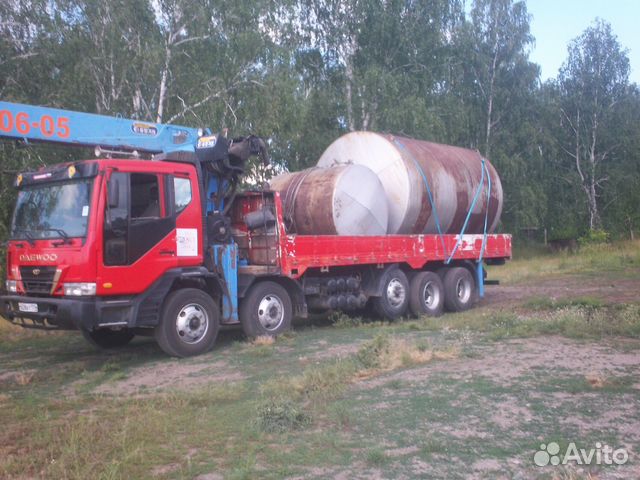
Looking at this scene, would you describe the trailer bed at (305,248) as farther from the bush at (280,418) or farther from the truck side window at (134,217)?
the bush at (280,418)

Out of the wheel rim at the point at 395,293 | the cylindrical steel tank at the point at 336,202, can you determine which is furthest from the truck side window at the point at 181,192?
the wheel rim at the point at 395,293

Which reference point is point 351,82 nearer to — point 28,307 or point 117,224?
point 117,224

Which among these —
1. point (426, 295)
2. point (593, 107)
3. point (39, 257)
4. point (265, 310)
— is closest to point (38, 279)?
point (39, 257)

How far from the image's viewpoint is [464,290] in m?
14.0

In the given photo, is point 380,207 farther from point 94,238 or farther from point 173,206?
point 94,238

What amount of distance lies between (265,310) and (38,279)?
3.34 metres

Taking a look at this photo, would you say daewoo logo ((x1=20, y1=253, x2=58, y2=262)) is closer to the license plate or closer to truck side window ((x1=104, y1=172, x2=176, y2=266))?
the license plate

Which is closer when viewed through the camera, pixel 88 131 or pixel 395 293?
pixel 88 131

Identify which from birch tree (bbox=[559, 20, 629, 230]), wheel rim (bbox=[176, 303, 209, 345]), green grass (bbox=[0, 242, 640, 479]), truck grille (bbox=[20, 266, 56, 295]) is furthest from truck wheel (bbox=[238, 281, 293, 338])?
birch tree (bbox=[559, 20, 629, 230])

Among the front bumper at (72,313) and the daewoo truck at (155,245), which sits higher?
the daewoo truck at (155,245)

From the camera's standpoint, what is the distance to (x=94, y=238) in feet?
25.3

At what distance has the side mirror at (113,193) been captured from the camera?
7828 mm

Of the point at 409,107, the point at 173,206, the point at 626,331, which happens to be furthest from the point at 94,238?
the point at 409,107

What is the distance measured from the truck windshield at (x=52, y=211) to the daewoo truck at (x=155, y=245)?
A: 0.06 ft
